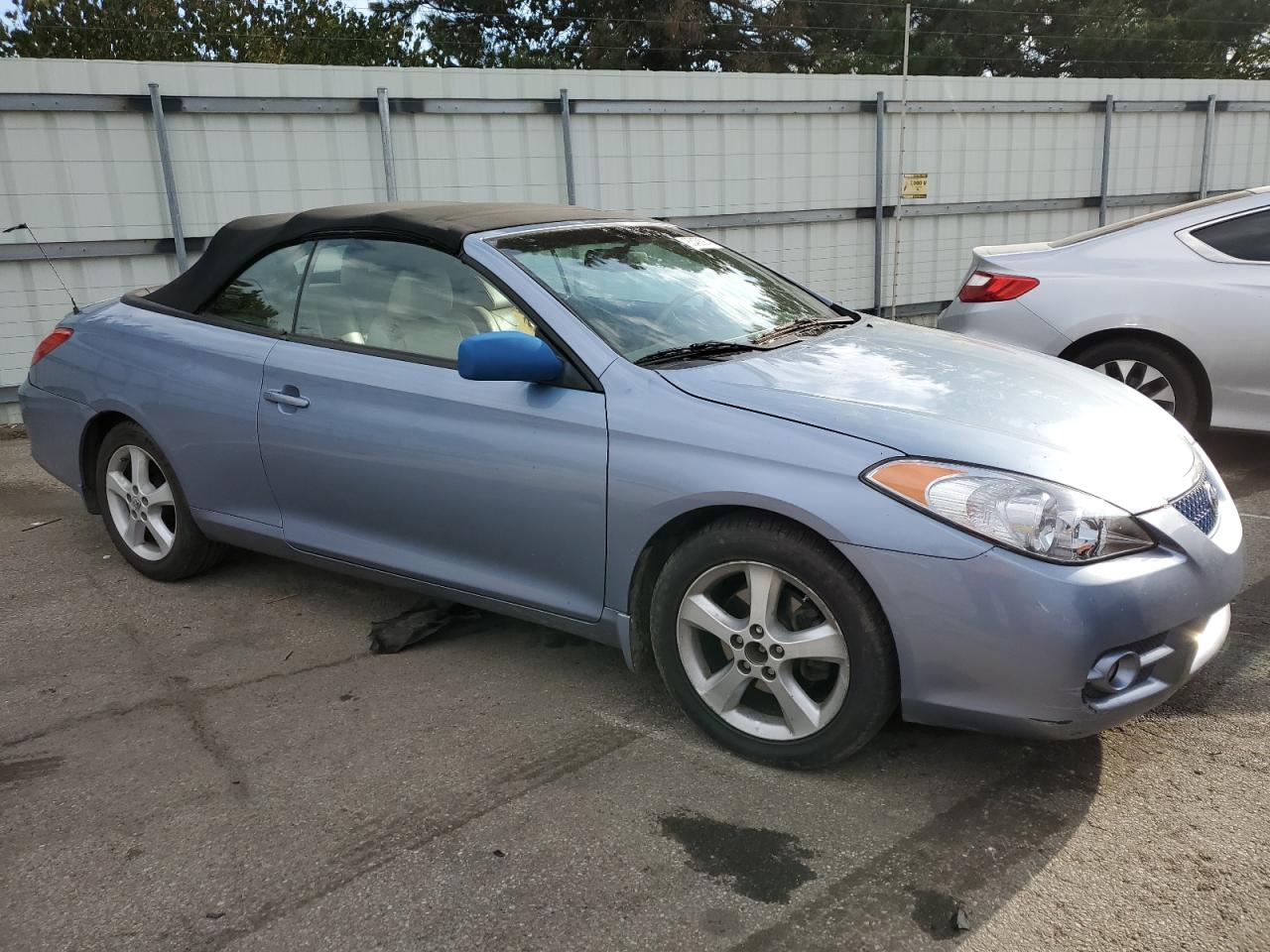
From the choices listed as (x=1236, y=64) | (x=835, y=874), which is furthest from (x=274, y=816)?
(x=1236, y=64)

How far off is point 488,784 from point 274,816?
Result: 0.56 m

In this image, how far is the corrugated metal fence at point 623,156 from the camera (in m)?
7.90

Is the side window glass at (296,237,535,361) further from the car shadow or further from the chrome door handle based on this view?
the car shadow

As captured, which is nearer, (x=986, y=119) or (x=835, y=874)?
(x=835, y=874)

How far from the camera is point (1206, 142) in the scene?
1214 centimetres

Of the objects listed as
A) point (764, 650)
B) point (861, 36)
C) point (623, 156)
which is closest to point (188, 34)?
point (861, 36)

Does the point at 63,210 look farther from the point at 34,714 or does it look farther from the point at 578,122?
the point at 34,714

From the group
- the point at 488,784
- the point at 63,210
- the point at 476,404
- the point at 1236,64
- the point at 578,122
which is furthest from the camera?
the point at 1236,64

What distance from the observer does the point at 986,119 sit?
1114 centimetres

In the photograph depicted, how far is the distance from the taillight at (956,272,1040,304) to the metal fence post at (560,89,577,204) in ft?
14.0

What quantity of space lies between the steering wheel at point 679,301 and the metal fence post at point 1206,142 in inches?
421

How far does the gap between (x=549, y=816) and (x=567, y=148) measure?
7.48 meters

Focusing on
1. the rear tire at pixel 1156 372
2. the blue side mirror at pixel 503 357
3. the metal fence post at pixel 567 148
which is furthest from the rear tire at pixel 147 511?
the metal fence post at pixel 567 148

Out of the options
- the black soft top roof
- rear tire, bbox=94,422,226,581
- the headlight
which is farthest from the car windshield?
rear tire, bbox=94,422,226,581
